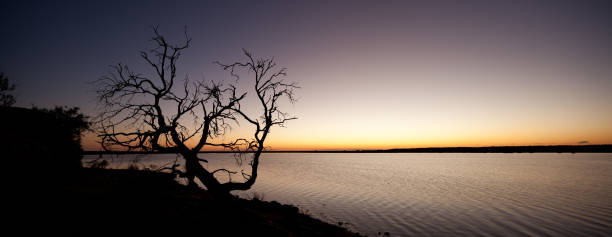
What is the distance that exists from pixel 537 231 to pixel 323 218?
1274 centimetres

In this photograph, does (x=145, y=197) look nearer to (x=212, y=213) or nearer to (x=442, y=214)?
(x=212, y=213)

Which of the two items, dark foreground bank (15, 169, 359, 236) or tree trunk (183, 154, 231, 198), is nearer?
dark foreground bank (15, 169, 359, 236)

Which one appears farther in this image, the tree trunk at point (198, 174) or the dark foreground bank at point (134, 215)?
the tree trunk at point (198, 174)

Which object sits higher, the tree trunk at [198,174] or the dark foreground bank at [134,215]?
the tree trunk at [198,174]

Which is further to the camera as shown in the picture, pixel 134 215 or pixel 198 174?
pixel 198 174

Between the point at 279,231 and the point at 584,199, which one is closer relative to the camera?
the point at 279,231

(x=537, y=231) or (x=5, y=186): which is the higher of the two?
(x=5, y=186)

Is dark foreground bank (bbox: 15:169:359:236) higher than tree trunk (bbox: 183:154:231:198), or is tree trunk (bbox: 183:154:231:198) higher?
tree trunk (bbox: 183:154:231:198)

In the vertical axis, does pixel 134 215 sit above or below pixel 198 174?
below

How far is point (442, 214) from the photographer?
66.3 ft

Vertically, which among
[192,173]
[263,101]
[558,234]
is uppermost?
[263,101]

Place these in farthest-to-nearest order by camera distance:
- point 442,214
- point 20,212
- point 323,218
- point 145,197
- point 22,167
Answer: point 442,214 → point 323,218 → point 22,167 → point 145,197 → point 20,212

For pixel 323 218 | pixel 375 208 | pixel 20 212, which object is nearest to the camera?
pixel 20 212

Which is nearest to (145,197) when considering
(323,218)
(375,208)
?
(323,218)
